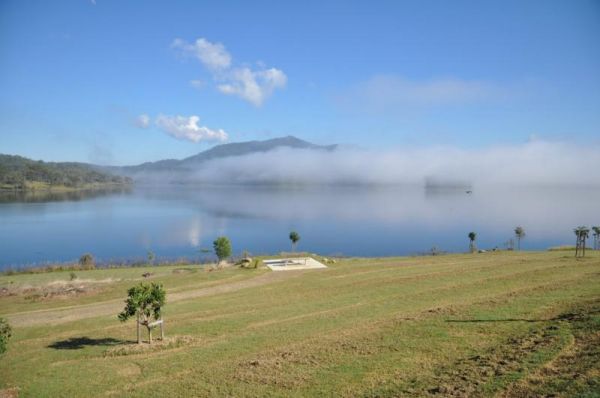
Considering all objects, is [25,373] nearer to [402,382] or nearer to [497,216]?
[402,382]

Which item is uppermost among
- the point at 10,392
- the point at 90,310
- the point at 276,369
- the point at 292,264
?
the point at 276,369

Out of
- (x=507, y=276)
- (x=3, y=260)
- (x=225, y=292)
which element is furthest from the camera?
(x=3, y=260)

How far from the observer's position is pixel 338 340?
59.2 ft

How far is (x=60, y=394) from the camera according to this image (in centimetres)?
1471

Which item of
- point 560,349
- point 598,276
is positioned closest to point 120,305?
point 560,349

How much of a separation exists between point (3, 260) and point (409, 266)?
221 feet

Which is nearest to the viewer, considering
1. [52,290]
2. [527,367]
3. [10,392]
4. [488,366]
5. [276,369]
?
[527,367]

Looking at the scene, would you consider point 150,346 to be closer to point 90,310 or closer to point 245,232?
point 90,310

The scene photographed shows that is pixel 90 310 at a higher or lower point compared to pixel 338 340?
lower

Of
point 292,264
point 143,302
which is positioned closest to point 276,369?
point 143,302

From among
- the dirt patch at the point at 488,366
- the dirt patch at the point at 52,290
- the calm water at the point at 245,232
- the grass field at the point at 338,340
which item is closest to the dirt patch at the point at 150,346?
the grass field at the point at 338,340

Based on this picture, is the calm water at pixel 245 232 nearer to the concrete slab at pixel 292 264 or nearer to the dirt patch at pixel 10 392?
the concrete slab at pixel 292 264

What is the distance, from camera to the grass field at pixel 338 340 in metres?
13.4

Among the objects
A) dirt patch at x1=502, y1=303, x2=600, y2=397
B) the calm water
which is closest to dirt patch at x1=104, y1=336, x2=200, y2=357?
dirt patch at x1=502, y1=303, x2=600, y2=397
